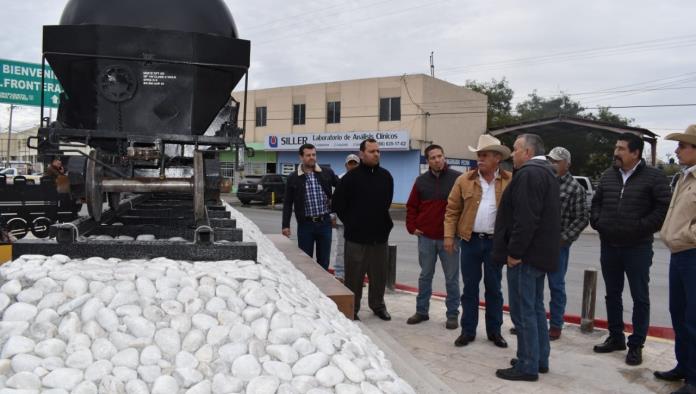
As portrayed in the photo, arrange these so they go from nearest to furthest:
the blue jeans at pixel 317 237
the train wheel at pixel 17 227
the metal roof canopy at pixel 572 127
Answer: the blue jeans at pixel 317 237, the train wheel at pixel 17 227, the metal roof canopy at pixel 572 127

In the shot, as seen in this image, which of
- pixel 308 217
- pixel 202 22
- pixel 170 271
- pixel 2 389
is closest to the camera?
pixel 2 389

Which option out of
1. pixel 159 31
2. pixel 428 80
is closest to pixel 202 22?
pixel 159 31

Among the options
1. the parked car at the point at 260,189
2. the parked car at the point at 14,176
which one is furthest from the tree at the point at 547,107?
the parked car at the point at 14,176

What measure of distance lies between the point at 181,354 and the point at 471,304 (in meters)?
3.12

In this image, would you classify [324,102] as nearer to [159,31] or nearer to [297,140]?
[297,140]

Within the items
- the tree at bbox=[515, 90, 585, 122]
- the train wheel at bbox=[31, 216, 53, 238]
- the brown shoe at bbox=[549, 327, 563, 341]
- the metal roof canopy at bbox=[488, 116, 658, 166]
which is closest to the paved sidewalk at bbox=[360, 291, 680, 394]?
the brown shoe at bbox=[549, 327, 563, 341]

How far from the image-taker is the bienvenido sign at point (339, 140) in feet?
92.5

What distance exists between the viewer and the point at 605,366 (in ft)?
15.3

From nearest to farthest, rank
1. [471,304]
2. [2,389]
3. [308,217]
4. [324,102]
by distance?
1. [2,389]
2. [471,304]
3. [308,217]
4. [324,102]

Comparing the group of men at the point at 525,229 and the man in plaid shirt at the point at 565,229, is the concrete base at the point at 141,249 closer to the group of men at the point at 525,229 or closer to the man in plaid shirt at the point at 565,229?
the group of men at the point at 525,229

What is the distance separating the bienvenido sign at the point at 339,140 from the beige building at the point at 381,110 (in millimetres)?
628

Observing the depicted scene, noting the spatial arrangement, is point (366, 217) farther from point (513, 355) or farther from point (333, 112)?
point (333, 112)

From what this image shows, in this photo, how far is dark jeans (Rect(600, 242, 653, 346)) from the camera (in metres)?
4.77

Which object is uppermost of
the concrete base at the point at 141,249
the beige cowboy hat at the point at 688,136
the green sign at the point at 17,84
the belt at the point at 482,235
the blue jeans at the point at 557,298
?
the green sign at the point at 17,84
